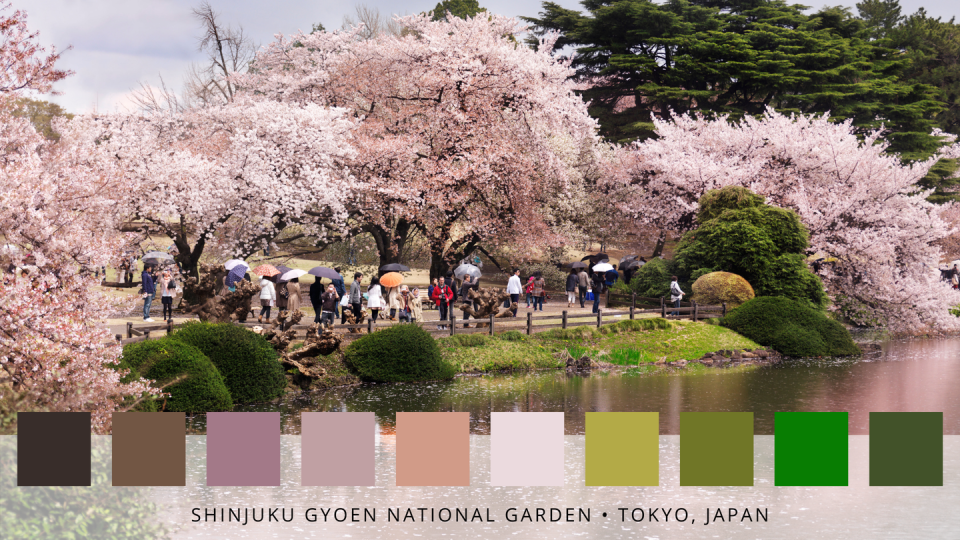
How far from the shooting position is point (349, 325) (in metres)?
22.3

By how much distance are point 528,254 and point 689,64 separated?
1555cm

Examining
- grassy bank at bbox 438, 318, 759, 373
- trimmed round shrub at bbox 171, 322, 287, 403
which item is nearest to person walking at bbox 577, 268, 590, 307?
grassy bank at bbox 438, 318, 759, 373

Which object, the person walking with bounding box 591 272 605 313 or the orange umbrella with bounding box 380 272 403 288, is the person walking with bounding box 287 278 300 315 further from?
the person walking with bounding box 591 272 605 313

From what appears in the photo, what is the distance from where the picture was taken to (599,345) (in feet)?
87.6

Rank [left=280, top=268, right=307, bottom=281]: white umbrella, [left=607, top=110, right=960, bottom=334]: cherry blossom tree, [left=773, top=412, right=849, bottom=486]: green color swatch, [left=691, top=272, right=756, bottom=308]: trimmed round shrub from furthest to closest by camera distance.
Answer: [left=607, top=110, right=960, bottom=334]: cherry blossom tree, [left=691, top=272, right=756, bottom=308]: trimmed round shrub, [left=280, top=268, right=307, bottom=281]: white umbrella, [left=773, top=412, right=849, bottom=486]: green color swatch

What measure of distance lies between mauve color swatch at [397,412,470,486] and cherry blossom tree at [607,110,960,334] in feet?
89.1

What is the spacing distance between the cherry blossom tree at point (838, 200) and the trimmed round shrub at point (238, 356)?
2226 centimetres

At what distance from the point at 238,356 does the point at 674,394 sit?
10.3 m

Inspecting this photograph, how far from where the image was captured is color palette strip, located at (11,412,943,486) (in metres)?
9.22

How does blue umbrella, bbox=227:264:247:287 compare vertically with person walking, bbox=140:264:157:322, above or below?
above

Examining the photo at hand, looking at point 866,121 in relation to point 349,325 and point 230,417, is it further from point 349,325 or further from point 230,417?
point 230,417

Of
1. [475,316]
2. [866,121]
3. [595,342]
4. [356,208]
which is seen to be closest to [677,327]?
[595,342]

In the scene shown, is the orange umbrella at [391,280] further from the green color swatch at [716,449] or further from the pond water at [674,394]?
the green color swatch at [716,449]

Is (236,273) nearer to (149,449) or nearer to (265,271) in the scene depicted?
(265,271)
